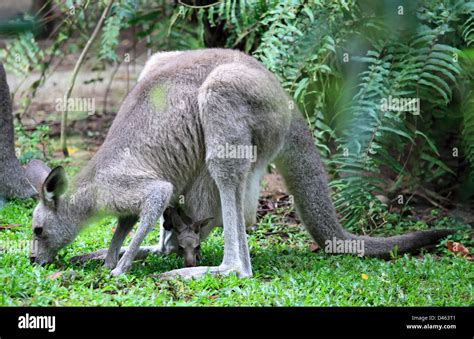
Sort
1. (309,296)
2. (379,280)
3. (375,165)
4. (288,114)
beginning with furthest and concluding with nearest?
(375,165), (288,114), (379,280), (309,296)

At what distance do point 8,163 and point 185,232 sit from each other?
119 inches

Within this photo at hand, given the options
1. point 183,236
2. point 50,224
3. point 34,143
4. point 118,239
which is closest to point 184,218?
point 183,236

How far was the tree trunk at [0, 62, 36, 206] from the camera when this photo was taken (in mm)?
7520

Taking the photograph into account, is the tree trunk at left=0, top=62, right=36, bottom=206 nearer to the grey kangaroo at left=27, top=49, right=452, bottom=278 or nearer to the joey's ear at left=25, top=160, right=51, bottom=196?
the joey's ear at left=25, top=160, right=51, bottom=196

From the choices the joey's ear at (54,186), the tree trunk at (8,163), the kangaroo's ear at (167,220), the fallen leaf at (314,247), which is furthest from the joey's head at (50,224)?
the fallen leaf at (314,247)

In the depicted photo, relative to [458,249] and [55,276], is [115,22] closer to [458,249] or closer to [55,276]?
[55,276]

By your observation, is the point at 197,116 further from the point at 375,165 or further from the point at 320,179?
the point at 375,165

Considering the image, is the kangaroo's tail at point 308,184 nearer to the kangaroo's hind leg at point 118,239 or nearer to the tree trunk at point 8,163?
the kangaroo's hind leg at point 118,239

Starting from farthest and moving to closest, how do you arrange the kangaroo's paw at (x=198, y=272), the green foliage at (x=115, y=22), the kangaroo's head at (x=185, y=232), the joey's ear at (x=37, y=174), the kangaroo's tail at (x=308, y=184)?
the green foliage at (x=115, y=22) → the kangaroo's tail at (x=308, y=184) → the kangaroo's head at (x=185, y=232) → the joey's ear at (x=37, y=174) → the kangaroo's paw at (x=198, y=272)

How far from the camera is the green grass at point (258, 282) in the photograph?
4414 millimetres

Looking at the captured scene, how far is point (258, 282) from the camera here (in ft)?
17.0

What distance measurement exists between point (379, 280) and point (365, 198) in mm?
1966

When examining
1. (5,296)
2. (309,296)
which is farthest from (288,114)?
(5,296)

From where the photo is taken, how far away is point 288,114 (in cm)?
589
